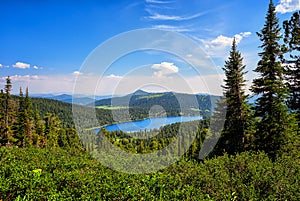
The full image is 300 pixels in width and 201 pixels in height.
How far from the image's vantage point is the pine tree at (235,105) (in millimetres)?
Answer: 21969

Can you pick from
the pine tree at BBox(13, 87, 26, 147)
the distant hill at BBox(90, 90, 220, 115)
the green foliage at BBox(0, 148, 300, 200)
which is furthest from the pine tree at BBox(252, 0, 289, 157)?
the pine tree at BBox(13, 87, 26, 147)

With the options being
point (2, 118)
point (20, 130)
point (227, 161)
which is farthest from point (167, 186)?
point (2, 118)

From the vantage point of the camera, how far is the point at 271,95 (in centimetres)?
1922

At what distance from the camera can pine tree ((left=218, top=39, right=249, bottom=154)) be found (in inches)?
865

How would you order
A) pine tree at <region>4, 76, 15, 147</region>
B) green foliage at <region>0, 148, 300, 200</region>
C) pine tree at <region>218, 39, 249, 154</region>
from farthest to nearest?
pine tree at <region>4, 76, 15, 147</region> → pine tree at <region>218, 39, 249, 154</region> → green foliage at <region>0, 148, 300, 200</region>

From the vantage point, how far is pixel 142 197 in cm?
697

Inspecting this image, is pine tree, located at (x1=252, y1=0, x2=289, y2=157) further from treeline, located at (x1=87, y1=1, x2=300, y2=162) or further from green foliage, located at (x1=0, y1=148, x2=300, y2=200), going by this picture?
green foliage, located at (x1=0, y1=148, x2=300, y2=200)

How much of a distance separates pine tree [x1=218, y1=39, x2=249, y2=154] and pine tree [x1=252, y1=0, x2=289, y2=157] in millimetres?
1589

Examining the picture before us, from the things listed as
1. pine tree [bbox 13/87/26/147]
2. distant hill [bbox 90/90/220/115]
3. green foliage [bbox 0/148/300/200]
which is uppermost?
distant hill [bbox 90/90/220/115]

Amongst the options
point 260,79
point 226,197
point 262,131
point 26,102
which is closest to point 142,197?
point 226,197

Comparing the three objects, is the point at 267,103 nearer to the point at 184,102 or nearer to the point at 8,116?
the point at 184,102

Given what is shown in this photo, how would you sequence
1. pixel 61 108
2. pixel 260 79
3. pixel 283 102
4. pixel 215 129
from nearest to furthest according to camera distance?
pixel 283 102
pixel 260 79
pixel 215 129
pixel 61 108

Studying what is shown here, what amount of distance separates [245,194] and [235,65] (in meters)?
17.2

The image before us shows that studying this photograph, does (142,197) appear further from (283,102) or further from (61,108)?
(61,108)
